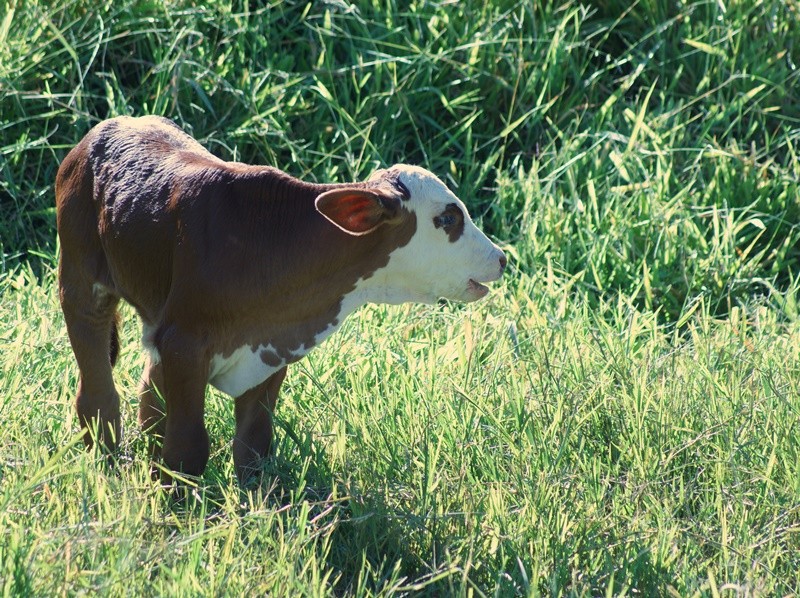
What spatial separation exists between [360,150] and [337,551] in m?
3.03

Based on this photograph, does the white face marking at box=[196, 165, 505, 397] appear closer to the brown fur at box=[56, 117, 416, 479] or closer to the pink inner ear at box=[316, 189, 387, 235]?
the brown fur at box=[56, 117, 416, 479]

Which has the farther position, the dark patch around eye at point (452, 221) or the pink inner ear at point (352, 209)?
the dark patch around eye at point (452, 221)

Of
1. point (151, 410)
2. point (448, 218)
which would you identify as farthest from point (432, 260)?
point (151, 410)

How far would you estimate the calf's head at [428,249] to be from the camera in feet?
12.8

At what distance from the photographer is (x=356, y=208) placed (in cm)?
371

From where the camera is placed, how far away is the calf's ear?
3.67 m

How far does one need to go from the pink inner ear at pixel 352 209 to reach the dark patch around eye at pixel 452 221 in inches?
8.7

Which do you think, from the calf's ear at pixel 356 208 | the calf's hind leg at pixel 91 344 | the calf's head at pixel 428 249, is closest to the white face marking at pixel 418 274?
the calf's head at pixel 428 249

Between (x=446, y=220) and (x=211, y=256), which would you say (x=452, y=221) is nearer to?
(x=446, y=220)

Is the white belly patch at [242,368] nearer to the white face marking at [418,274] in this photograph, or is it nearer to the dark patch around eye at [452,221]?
the white face marking at [418,274]

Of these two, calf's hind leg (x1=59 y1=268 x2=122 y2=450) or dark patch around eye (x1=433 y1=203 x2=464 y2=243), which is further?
calf's hind leg (x1=59 y1=268 x2=122 y2=450)

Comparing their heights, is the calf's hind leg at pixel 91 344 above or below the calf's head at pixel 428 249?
below

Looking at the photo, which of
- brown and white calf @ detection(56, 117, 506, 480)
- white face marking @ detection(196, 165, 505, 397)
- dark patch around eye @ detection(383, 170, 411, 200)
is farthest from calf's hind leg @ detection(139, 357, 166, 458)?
dark patch around eye @ detection(383, 170, 411, 200)

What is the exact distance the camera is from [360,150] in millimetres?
6328
